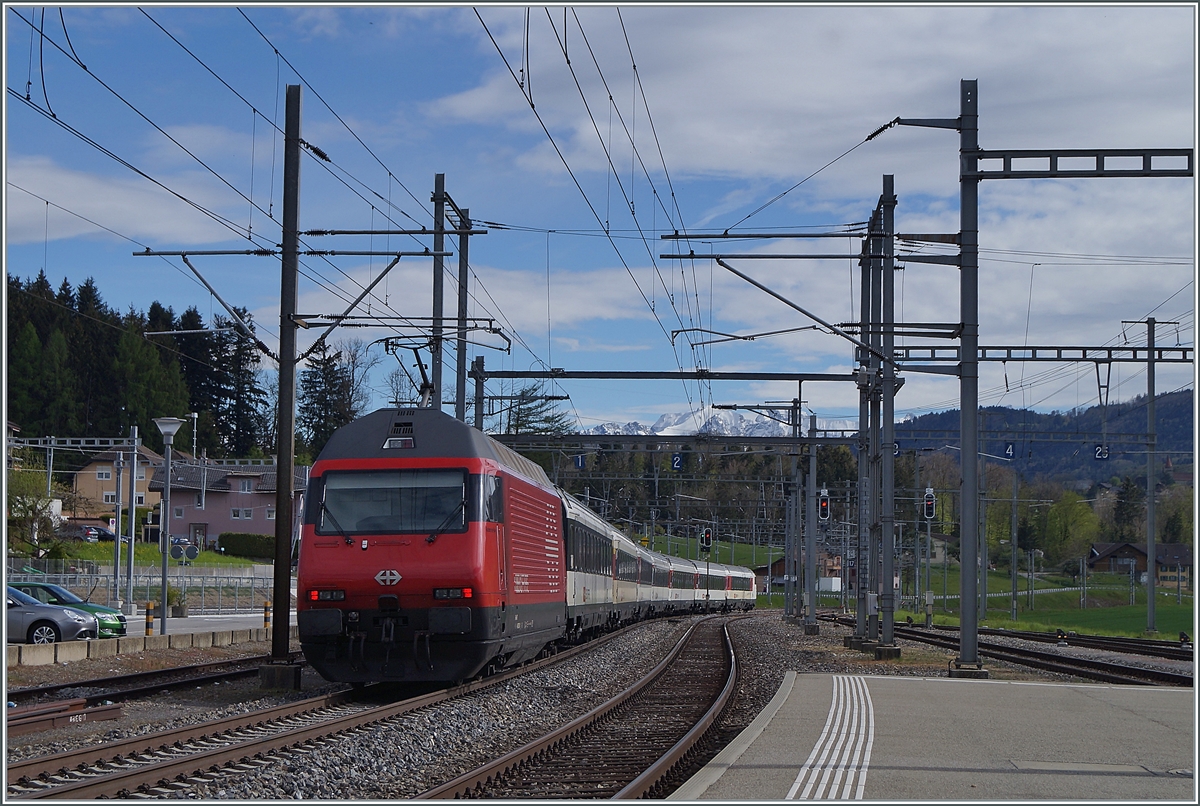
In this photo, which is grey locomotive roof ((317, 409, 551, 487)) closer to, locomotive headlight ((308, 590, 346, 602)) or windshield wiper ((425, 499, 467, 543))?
windshield wiper ((425, 499, 467, 543))

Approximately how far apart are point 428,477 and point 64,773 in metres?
6.87

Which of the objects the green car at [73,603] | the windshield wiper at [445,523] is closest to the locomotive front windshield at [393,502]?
the windshield wiper at [445,523]

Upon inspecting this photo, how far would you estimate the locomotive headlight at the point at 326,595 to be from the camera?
607 inches

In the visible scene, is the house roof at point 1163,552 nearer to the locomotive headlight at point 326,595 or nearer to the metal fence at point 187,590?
the metal fence at point 187,590

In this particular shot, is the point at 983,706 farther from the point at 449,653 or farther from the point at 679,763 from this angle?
the point at 449,653

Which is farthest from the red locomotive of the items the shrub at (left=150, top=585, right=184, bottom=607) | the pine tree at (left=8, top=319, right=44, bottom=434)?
the pine tree at (left=8, top=319, right=44, bottom=434)

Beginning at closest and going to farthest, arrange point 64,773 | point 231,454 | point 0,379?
1. point 64,773
2. point 0,379
3. point 231,454

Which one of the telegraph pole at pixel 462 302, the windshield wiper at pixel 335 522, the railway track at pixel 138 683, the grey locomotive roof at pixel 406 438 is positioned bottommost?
the railway track at pixel 138 683

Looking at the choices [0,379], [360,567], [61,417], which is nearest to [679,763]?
[360,567]

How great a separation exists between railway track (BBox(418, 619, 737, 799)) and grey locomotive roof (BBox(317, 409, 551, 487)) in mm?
3820

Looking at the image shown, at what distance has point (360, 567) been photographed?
15477 mm

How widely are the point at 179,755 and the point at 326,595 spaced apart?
4.97 m

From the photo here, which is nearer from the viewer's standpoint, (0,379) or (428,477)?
(0,379)

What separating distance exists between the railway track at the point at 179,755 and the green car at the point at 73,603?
41.6 ft
